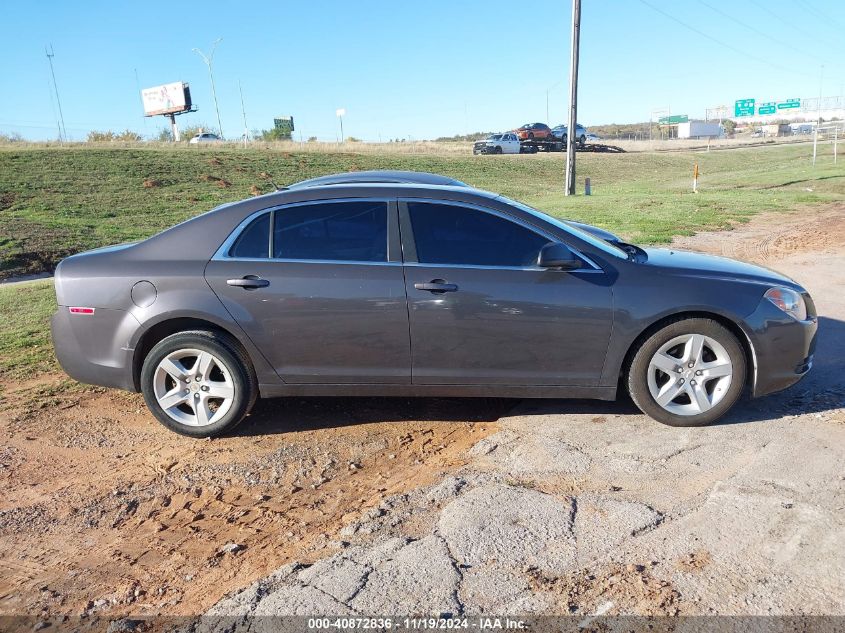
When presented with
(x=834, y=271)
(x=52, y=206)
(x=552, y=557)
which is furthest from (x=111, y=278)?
(x=52, y=206)

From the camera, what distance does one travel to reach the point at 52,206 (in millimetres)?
19078

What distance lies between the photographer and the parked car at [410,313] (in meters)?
4.46

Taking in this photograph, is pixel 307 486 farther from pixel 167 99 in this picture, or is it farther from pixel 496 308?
pixel 167 99

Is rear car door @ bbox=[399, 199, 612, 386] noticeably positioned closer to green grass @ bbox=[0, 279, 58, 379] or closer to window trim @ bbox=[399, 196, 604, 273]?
window trim @ bbox=[399, 196, 604, 273]

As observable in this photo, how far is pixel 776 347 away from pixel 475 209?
7.01 feet

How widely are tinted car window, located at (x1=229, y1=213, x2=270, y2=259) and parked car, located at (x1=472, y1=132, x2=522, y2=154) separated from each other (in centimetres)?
4262

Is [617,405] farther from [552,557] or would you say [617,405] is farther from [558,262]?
[552,557]

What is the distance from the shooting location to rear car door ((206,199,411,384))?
14.7 feet

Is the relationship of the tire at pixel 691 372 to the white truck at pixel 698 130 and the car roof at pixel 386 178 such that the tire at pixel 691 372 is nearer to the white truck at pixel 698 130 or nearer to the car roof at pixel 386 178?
the car roof at pixel 386 178

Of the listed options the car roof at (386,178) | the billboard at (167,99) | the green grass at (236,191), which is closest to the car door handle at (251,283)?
the car roof at (386,178)

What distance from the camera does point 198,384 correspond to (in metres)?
4.63

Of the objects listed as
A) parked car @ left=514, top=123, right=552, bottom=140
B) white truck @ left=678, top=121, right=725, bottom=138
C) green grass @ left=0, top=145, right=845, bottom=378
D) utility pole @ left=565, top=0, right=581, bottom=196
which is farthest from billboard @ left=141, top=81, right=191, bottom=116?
white truck @ left=678, top=121, right=725, bottom=138

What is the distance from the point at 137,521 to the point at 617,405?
3.22 meters

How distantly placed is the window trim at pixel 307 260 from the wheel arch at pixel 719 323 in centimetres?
164
